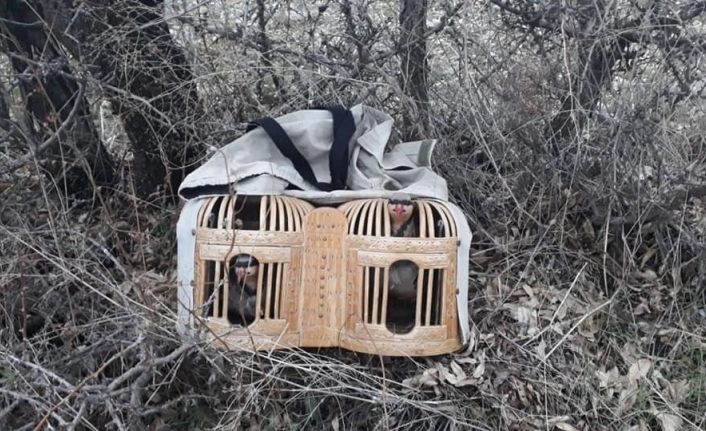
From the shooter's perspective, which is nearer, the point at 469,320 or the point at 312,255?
the point at 312,255

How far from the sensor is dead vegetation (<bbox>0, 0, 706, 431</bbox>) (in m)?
Answer: 2.62

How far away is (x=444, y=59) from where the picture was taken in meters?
3.61

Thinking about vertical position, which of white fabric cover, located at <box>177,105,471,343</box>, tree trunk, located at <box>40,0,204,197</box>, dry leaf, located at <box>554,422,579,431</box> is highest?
tree trunk, located at <box>40,0,204,197</box>

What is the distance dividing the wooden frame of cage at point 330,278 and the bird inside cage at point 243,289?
3 centimetres

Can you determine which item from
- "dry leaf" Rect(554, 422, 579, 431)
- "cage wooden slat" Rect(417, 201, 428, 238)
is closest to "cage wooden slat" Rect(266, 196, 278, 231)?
"cage wooden slat" Rect(417, 201, 428, 238)

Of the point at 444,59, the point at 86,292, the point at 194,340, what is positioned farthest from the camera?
the point at 444,59

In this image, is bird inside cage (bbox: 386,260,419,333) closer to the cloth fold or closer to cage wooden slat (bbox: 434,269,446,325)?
cage wooden slat (bbox: 434,269,446,325)

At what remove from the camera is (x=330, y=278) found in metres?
2.65

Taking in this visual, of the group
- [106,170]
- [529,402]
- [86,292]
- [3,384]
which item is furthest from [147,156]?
[529,402]

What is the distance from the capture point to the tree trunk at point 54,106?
332 cm

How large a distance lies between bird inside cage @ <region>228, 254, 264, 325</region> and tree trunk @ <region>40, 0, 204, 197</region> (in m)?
0.72

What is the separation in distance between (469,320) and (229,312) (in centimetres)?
89

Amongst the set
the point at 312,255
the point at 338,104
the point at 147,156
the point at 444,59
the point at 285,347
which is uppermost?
the point at 444,59

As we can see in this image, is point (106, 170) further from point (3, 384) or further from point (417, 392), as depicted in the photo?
point (417, 392)
